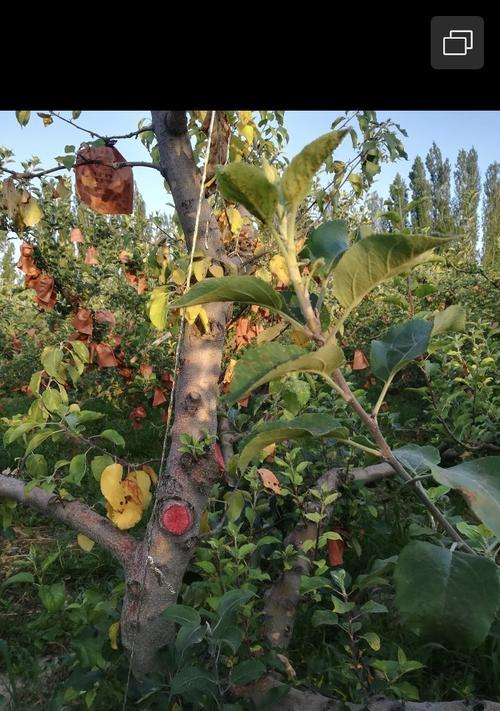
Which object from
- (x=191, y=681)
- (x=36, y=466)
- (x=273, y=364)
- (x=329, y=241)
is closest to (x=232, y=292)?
(x=273, y=364)

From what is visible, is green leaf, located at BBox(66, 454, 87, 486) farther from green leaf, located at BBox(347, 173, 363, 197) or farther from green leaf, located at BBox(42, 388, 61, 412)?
green leaf, located at BBox(347, 173, 363, 197)

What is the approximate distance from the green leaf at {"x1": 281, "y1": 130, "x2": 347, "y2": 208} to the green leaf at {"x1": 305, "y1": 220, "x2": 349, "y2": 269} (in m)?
0.09

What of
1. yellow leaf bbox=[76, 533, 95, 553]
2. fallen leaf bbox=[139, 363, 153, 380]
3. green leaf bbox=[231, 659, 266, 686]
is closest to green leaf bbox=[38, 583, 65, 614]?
yellow leaf bbox=[76, 533, 95, 553]

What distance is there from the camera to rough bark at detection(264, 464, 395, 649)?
54.7 inches

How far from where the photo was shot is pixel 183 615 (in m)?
1.04

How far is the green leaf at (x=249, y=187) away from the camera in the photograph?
499 mm

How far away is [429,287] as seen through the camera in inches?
34.9

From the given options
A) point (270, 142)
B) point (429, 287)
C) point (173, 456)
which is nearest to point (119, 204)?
point (173, 456)

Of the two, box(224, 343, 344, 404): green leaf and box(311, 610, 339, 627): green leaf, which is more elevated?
box(224, 343, 344, 404): green leaf

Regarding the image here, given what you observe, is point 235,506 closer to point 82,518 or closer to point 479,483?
point 82,518

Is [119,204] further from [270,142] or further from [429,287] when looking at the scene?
[270,142]
